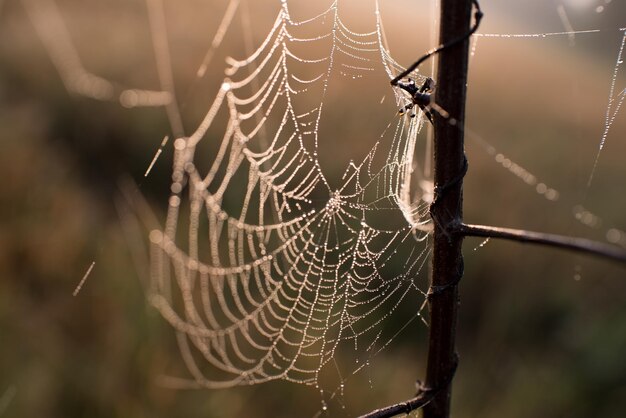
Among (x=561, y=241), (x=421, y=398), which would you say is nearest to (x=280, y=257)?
(x=421, y=398)

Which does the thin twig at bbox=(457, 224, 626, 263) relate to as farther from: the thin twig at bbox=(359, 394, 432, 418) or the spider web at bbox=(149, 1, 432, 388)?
the spider web at bbox=(149, 1, 432, 388)

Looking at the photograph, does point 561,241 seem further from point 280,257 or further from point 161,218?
point 161,218

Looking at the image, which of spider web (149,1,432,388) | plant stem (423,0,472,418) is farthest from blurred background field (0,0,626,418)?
plant stem (423,0,472,418)

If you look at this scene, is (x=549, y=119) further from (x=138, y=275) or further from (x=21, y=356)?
(x=21, y=356)

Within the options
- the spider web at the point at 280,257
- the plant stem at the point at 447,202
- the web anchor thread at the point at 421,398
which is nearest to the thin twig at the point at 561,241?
Answer: the plant stem at the point at 447,202

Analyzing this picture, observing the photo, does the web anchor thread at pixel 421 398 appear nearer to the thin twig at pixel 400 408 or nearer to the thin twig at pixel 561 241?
the thin twig at pixel 400 408

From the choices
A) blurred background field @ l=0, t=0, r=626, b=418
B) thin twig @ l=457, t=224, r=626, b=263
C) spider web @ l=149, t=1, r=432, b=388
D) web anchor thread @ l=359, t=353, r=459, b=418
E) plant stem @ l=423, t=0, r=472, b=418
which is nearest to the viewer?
thin twig @ l=457, t=224, r=626, b=263
